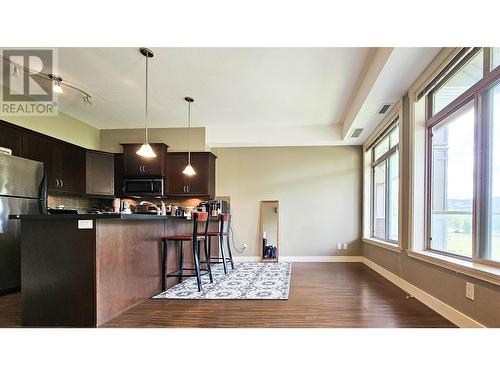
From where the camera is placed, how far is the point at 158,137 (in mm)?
6426

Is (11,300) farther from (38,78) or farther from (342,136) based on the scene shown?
(342,136)

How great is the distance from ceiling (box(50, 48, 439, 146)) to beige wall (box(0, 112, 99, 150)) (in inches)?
6.0

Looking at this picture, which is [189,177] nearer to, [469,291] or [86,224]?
[86,224]

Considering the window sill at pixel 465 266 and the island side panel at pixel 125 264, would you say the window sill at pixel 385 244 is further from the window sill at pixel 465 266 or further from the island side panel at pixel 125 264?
the island side panel at pixel 125 264

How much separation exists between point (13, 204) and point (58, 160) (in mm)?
1416

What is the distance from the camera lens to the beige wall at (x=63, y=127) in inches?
181

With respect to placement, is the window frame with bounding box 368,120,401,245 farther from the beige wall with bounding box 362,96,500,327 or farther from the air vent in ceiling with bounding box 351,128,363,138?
the air vent in ceiling with bounding box 351,128,363,138

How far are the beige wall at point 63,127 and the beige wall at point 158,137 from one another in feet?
0.78

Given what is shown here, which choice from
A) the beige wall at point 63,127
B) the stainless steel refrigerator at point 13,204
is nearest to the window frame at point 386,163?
the stainless steel refrigerator at point 13,204

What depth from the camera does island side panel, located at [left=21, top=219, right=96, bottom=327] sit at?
2533 millimetres

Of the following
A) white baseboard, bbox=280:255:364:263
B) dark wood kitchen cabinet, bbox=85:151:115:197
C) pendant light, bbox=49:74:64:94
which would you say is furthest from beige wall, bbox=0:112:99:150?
white baseboard, bbox=280:255:364:263

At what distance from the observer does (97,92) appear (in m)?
4.55
